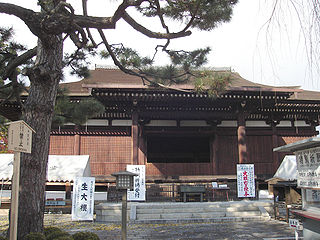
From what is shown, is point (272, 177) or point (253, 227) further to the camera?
point (272, 177)

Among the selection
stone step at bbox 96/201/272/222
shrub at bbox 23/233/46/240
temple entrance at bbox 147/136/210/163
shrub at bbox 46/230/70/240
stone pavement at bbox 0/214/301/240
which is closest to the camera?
shrub at bbox 23/233/46/240

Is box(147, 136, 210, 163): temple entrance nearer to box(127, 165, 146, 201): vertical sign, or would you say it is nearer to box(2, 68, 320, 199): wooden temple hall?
box(2, 68, 320, 199): wooden temple hall

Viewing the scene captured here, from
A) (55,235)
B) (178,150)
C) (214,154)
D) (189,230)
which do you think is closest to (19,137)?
(55,235)

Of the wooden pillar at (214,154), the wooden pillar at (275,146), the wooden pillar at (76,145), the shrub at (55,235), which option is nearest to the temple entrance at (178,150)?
the wooden pillar at (214,154)

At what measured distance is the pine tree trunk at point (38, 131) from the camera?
4.54 m

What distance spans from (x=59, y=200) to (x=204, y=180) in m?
6.16

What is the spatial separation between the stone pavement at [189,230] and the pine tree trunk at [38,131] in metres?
3.02

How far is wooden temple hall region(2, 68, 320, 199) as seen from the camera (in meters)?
12.2

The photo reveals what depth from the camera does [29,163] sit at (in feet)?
15.1

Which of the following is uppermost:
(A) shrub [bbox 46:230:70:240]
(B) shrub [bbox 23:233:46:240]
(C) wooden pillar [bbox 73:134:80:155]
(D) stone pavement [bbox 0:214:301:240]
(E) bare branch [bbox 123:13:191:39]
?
(E) bare branch [bbox 123:13:191:39]

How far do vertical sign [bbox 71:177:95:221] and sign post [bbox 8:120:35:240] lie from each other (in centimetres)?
624

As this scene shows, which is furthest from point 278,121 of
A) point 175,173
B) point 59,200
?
point 59,200

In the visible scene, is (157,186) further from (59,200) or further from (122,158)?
(59,200)

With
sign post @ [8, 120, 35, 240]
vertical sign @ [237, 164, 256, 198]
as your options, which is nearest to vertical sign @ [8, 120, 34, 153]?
sign post @ [8, 120, 35, 240]
